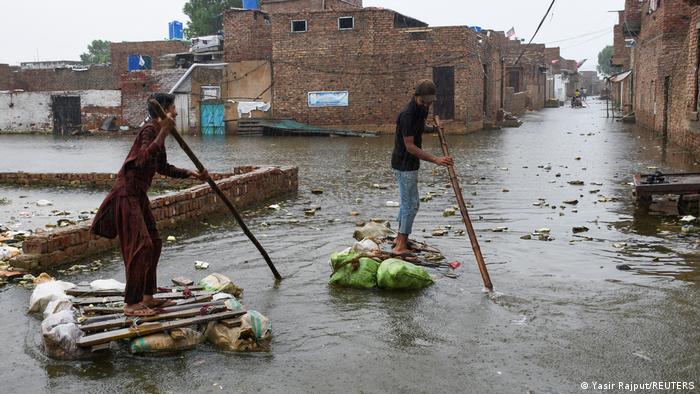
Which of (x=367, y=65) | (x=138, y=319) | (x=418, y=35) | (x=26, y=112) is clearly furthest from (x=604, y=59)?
(x=138, y=319)

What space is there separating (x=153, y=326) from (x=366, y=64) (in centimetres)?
2547

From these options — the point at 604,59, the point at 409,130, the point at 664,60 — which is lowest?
the point at 409,130

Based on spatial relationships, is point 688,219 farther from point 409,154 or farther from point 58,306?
point 58,306

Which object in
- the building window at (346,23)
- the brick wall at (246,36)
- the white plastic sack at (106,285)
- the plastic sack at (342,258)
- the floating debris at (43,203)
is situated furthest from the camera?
the brick wall at (246,36)

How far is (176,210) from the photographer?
8.98 meters

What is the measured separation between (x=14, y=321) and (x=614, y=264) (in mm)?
5350

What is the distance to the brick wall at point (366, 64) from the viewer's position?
28359 millimetres

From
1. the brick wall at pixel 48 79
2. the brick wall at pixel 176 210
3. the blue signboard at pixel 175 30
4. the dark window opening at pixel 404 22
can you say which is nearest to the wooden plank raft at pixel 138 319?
the brick wall at pixel 176 210

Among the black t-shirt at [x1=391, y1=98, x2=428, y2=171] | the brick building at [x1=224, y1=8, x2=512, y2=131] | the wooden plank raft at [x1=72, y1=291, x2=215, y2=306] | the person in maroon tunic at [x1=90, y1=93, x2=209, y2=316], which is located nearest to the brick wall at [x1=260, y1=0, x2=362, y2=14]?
the brick building at [x1=224, y1=8, x2=512, y2=131]

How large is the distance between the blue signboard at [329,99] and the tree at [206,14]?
26.4 m

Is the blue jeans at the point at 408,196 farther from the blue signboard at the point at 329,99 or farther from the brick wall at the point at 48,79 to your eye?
the brick wall at the point at 48,79

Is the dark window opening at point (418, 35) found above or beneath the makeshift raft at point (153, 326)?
above

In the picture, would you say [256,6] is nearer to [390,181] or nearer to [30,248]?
[390,181]

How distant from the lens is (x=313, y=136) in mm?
28156
